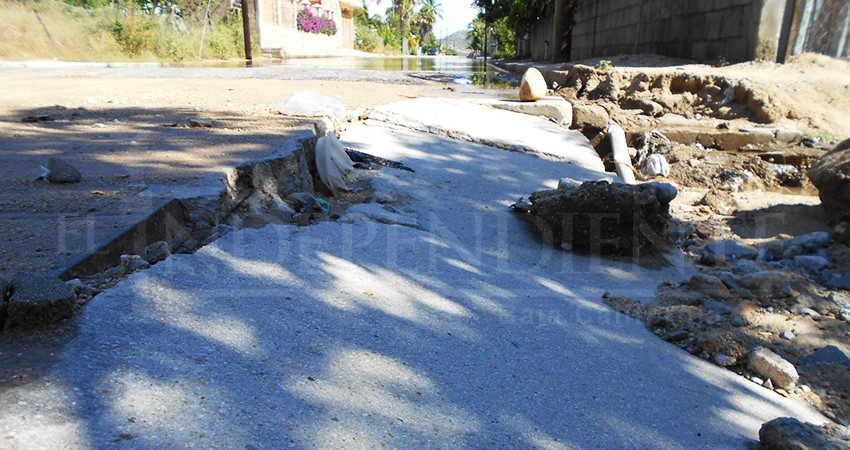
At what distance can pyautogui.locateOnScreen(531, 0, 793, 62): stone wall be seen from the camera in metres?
7.21

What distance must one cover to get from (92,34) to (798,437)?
18.9 meters

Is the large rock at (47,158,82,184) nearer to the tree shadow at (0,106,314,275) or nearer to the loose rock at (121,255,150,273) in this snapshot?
the tree shadow at (0,106,314,275)

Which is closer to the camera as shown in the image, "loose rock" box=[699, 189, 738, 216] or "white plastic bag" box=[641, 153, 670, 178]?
"loose rock" box=[699, 189, 738, 216]

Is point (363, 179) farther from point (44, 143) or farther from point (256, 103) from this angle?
point (256, 103)

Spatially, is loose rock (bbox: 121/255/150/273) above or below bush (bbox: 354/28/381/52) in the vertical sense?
below

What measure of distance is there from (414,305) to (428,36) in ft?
250

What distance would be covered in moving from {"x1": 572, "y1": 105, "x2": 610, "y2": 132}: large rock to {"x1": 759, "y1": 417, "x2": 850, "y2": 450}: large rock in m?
5.23

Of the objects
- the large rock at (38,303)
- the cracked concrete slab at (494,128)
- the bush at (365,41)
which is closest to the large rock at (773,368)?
the large rock at (38,303)

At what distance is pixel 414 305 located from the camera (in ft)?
6.81

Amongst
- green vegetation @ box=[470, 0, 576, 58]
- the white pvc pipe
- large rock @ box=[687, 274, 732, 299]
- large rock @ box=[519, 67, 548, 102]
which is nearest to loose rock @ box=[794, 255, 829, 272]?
large rock @ box=[687, 274, 732, 299]

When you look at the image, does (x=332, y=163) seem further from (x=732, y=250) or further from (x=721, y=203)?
(x=721, y=203)

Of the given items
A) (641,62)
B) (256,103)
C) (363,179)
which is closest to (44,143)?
(363,179)

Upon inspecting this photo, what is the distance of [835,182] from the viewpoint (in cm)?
409

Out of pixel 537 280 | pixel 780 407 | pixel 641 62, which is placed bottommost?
pixel 780 407
